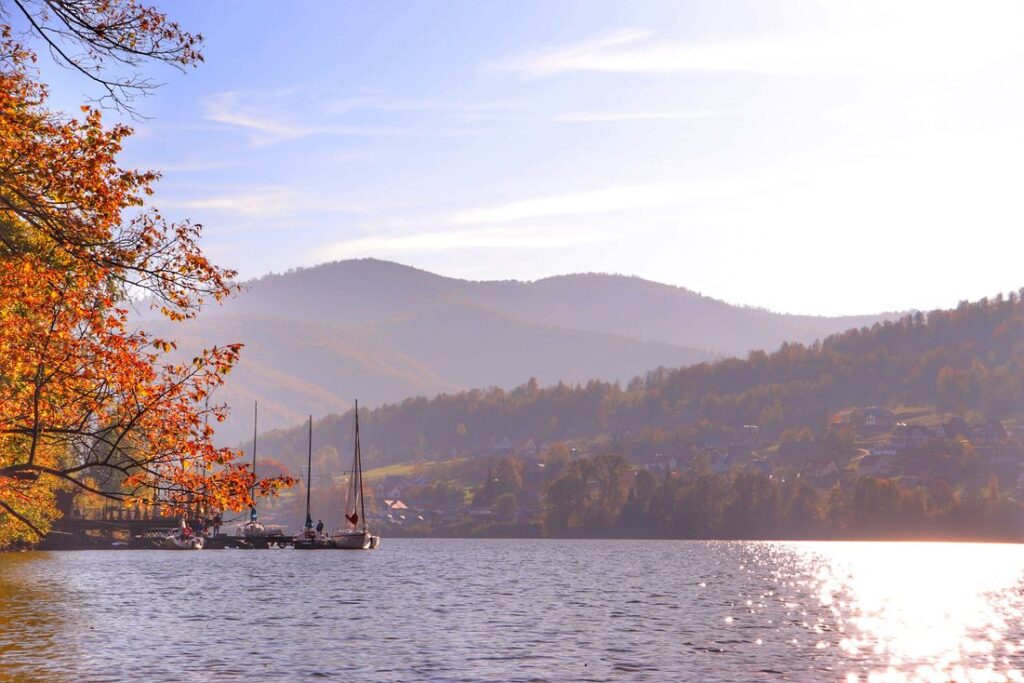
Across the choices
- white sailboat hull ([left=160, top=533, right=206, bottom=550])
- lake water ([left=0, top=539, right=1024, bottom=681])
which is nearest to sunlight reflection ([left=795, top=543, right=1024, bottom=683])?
lake water ([left=0, top=539, right=1024, bottom=681])

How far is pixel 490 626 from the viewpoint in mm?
65250

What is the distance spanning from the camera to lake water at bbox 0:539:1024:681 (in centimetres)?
4628

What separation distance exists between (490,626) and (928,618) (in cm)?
3159

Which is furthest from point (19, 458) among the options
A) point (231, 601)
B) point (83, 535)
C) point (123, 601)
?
point (83, 535)

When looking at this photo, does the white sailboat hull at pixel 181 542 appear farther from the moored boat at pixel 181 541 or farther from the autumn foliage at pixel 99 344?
the autumn foliage at pixel 99 344

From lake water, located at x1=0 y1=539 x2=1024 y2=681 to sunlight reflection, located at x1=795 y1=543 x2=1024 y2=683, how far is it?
0.77ft

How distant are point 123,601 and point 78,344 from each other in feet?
186

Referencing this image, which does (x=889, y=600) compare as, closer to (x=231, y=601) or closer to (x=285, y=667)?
(x=231, y=601)

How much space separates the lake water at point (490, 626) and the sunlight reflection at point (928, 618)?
0.23 meters

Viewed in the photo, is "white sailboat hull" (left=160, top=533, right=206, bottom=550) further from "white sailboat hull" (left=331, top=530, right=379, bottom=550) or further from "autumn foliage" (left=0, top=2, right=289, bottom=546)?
"autumn foliage" (left=0, top=2, right=289, bottom=546)

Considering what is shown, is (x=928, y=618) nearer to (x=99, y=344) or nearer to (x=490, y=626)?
(x=490, y=626)

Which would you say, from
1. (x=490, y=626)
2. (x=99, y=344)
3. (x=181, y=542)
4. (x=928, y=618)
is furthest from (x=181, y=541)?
(x=99, y=344)

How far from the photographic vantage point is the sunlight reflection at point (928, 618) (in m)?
50.9

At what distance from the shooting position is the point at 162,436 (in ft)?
79.7
